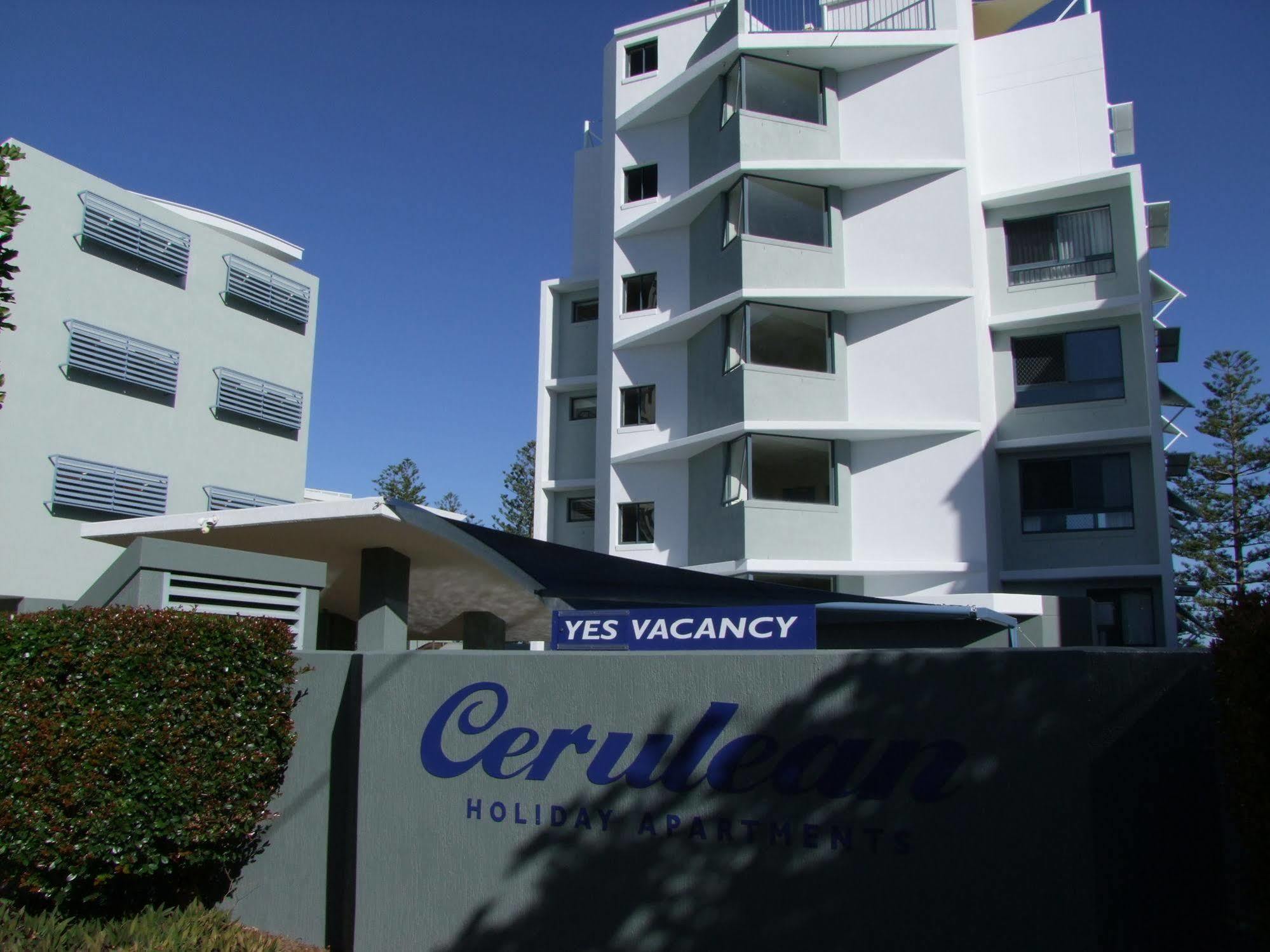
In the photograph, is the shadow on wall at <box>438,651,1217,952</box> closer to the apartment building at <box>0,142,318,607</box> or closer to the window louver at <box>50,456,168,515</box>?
the apartment building at <box>0,142,318,607</box>

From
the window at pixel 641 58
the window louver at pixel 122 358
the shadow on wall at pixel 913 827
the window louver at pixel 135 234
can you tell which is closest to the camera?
the shadow on wall at pixel 913 827

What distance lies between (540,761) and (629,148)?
77.2ft

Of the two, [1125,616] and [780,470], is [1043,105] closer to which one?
[780,470]

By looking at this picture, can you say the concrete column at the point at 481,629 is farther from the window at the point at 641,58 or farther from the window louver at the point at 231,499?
the window at the point at 641,58

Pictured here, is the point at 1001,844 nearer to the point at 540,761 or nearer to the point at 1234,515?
the point at 540,761

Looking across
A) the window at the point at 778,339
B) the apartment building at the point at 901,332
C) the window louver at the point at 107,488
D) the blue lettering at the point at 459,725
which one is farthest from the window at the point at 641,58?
the blue lettering at the point at 459,725

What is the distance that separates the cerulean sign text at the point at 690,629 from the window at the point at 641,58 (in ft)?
76.8

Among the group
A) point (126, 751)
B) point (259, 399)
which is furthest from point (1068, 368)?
point (126, 751)

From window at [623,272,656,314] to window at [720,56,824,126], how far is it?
443cm

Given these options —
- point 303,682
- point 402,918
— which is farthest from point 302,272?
point 402,918

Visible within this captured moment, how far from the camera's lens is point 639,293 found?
92.9 feet

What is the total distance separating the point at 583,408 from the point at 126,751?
907 inches

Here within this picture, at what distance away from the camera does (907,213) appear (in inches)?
1001

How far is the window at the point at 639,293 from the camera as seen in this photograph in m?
28.0
